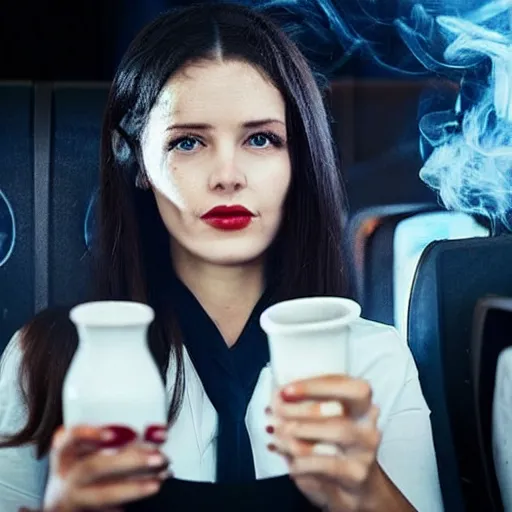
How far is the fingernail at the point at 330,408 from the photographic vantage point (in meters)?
1.06

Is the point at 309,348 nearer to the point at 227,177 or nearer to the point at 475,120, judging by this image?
the point at 227,177

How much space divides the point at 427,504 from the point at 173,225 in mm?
474

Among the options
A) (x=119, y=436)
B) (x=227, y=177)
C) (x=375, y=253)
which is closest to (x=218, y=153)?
(x=227, y=177)

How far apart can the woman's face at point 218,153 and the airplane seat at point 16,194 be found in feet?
0.54

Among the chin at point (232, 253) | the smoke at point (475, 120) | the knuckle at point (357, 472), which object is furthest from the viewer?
the smoke at point (475, 120)

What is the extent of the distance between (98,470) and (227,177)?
0.37 m

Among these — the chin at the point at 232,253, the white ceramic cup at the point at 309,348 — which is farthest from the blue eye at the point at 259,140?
the white ceramic cup at the point at 309,348

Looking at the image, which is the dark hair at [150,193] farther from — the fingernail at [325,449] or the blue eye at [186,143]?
the fingernail at [325,449]

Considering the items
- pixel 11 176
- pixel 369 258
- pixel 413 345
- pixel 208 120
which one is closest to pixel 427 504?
pixel 413 345

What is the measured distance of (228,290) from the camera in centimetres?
125

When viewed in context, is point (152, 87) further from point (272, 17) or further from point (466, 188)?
point (466, 188)

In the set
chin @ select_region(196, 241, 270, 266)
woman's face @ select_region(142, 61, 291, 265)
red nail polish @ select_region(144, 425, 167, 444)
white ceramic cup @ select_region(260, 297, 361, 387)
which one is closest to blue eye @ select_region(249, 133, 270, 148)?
woman's face @ select_region(142, 61, 291, 265)

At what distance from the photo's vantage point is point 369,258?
4.30 ft

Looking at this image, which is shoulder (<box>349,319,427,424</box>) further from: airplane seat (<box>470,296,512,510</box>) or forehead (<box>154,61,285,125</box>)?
forehead (<box>154,61,285,125</box>)
